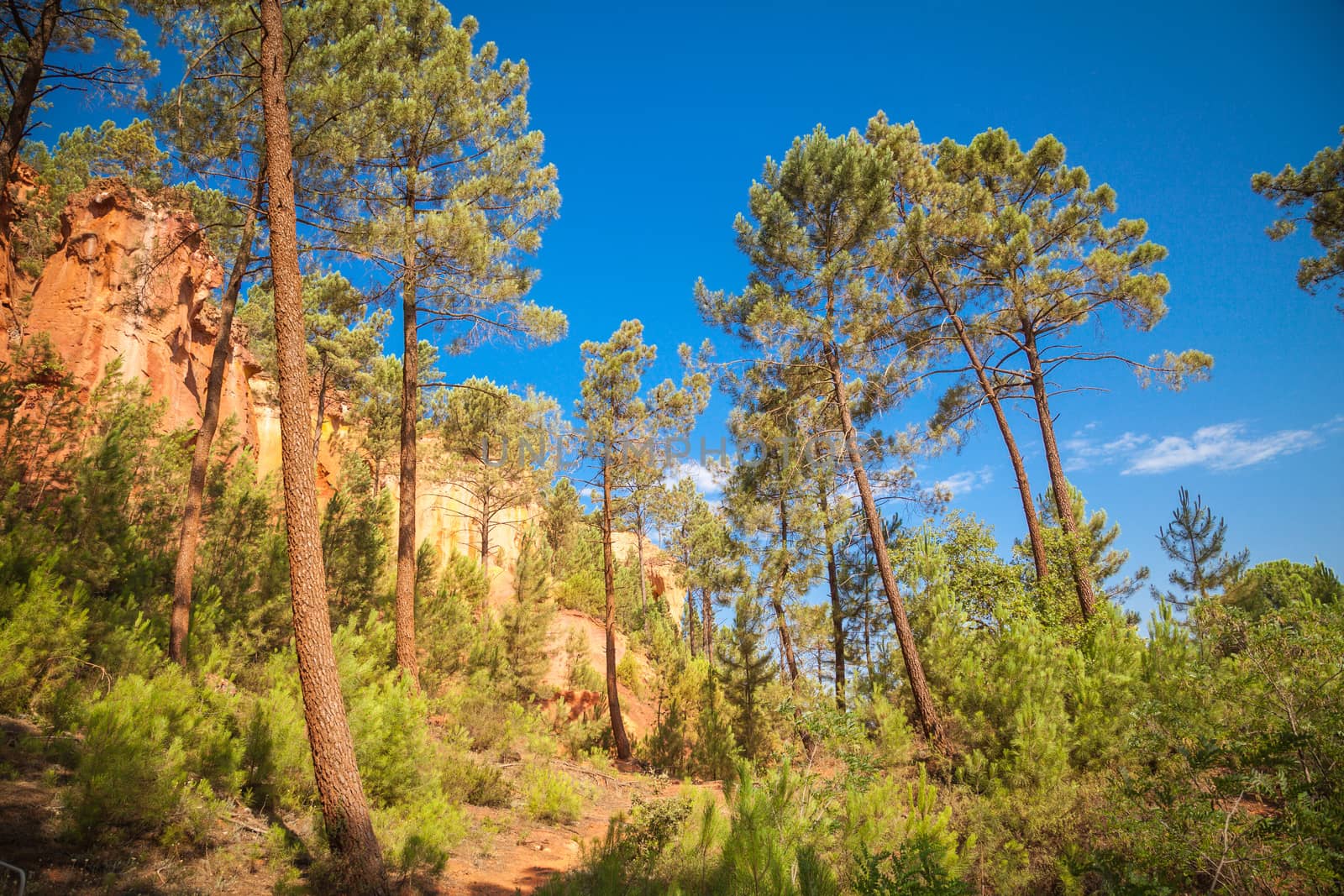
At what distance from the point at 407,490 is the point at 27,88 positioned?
284 inches

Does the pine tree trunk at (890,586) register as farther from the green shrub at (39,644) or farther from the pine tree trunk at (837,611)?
the green shrub at (39,644)

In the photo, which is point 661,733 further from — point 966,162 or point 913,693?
point 966,162

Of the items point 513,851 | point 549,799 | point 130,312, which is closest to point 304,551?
point 513,851

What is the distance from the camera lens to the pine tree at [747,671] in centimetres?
1503

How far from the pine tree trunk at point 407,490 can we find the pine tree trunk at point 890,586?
7779 millimetres

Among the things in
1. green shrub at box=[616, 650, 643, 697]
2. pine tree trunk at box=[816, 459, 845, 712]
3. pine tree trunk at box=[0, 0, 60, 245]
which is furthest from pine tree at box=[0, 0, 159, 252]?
green shrub at box=[616, 650, 643, 697]

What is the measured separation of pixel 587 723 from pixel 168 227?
18.9 metres

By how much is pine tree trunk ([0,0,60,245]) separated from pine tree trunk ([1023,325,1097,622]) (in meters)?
17.1

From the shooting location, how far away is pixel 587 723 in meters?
16.2

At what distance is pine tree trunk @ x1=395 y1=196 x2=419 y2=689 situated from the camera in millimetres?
9602

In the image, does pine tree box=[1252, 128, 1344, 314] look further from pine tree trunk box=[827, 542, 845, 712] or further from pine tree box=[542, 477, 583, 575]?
pine tree box=[542, 477, 583, 575]

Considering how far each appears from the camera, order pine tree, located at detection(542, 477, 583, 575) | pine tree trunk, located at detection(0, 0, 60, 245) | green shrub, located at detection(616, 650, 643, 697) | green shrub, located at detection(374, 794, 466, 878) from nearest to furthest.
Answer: green shrub, located at detection(374, 794, 466, 878), pine tree trunk, located at detection(0, 0, 60, 245), green shrub, located at detection(616, 650, 643, 697), pine tree, located at detection(542, 477, 583, 575)

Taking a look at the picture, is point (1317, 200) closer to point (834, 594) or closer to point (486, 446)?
point (834, 594)

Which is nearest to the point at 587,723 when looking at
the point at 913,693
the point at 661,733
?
the point at 661,733
